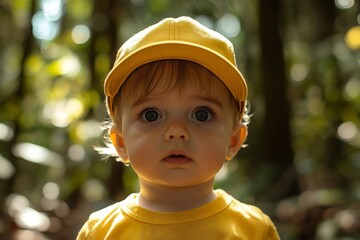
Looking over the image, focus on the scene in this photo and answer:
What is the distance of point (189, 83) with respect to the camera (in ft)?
4.90

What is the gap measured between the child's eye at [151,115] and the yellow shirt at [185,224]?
0.73ft

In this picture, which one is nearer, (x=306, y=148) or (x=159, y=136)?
(x=159, y=136)

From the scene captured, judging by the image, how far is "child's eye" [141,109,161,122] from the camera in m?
1.50

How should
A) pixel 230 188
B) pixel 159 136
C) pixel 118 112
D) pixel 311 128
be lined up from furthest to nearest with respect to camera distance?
pixel 311 128, pixel 230 188, pixel 118 112, pixel 159 136

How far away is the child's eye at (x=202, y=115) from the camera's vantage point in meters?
1.50

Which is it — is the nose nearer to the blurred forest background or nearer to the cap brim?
the cap brim

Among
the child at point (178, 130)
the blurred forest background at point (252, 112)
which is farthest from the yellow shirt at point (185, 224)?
the blurred forest background at point (252, 112)

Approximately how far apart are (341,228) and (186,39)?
6.66 feet

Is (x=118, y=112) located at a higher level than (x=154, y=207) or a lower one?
higher

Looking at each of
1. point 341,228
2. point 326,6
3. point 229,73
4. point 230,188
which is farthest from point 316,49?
point 229,73

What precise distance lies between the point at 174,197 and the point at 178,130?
0.18 m

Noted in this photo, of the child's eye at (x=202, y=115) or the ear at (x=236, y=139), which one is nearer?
the child's eye at (x=202, y=115)

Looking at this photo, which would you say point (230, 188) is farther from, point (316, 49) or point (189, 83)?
point (189, 83)

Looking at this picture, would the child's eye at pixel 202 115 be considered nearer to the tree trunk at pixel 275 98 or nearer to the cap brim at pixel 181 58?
the cap brim at pixel 181 58
